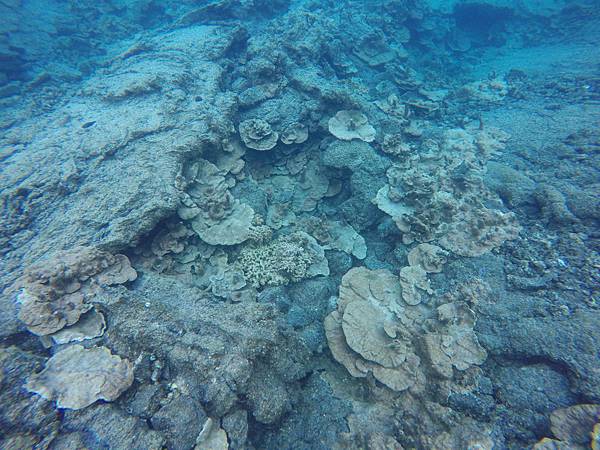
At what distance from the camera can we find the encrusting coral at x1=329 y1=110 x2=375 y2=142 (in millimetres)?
6656

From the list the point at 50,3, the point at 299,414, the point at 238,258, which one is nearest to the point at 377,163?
the point at 238,258

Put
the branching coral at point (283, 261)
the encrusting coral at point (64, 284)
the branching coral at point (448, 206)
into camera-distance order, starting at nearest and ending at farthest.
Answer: the encrusting coral at point (64, 284) < the branching coral at point (448, 206) < the branching coral at point (283, 261)

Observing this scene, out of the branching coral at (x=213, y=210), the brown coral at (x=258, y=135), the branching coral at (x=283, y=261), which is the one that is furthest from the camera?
the brown coral at (x=258, y=135)

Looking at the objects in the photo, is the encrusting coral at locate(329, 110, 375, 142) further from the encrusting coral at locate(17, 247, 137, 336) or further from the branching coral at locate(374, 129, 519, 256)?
the encrusting coral at locate(17, 247, 137, 336)

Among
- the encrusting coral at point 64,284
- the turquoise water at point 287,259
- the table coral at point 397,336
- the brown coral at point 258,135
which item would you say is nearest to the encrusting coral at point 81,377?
the turquoise water at point 287,259

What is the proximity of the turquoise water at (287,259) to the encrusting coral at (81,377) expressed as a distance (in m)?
0.02

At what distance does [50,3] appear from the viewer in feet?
51.1

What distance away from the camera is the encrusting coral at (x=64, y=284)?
3.29 m

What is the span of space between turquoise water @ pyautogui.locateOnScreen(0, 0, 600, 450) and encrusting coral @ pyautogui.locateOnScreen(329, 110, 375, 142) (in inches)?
3.3

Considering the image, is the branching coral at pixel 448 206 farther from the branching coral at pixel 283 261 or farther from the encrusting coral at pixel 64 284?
the encrusting coral at pixel 64 284

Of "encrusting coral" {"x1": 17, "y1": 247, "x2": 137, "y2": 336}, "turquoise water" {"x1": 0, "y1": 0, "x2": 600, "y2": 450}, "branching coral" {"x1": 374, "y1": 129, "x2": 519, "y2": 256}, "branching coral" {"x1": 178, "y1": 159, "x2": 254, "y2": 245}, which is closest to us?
"turquoise water" {"x1": 0, "y1": 0, "x2": 600, "y2": 450}

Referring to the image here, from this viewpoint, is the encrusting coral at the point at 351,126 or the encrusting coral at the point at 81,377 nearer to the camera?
the encrusting coral at the point at 81,377

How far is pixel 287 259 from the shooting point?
518cm

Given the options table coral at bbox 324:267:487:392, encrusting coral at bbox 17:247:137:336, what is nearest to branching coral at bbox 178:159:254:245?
encrusting coral at bbox 17:247:137:336
